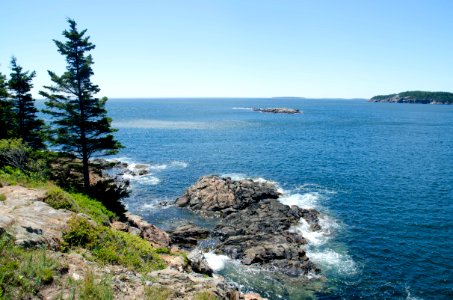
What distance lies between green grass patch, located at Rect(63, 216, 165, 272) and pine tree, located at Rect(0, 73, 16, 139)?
99.2ft

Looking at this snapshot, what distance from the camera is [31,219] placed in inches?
728

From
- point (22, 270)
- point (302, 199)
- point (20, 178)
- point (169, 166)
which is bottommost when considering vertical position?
point (302, 199)

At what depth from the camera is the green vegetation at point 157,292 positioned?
1378 cm

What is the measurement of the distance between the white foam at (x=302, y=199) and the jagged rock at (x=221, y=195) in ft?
5.53

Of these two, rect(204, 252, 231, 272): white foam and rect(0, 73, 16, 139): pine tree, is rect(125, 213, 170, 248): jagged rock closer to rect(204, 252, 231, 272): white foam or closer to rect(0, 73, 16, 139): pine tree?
rect(204, 252, 231, 272): white foam

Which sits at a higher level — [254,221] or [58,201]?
[58,201]

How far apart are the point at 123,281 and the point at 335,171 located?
6075 centimetres

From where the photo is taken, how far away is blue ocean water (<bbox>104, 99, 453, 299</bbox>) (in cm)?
3153

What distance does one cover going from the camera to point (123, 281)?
48.7 feet

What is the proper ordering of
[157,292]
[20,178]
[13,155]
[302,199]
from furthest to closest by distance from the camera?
[302,199], [13,155], [20,178], [157,292]

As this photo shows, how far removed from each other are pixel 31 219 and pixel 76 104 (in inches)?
840

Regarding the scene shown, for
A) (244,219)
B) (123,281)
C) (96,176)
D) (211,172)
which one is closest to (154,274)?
(123,281)

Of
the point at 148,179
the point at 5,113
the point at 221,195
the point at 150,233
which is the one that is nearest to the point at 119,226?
the point at 150,233

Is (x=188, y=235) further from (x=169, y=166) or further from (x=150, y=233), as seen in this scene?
(x=169, y=166)
